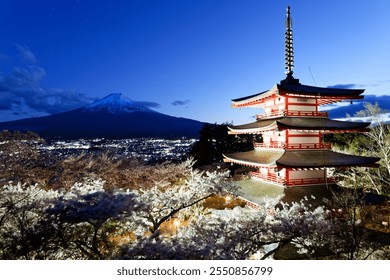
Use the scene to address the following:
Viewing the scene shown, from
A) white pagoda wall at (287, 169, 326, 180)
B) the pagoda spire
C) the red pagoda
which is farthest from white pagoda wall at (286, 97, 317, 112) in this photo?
white pagoda wall at (287, 169, 326, 180)

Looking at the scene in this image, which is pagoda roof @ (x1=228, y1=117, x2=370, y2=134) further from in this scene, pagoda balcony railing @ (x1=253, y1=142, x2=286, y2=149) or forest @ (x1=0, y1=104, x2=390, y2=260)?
forest @ (x1=0, y1=104, x2=390, y2=260)

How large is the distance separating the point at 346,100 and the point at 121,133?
9.57m

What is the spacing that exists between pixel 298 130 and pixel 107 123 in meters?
10.6

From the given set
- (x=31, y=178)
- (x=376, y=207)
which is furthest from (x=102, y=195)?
(x=376, y=207)

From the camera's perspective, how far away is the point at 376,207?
6508mm

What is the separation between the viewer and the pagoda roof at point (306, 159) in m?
5.28

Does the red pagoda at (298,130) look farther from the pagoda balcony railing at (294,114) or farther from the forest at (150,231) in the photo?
the forest at (150,231)

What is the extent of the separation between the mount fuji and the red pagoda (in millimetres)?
7006

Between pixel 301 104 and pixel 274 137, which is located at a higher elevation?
pixel 301 104

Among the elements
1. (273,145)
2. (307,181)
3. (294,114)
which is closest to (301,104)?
(294,114)

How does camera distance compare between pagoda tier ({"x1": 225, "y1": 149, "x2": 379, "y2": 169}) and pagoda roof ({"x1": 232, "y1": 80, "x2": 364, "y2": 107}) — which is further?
pagoda roof ({"x1": 232, "y1": 80, "x2": 364, "y2": 107})

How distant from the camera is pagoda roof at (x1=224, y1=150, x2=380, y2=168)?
208 inches

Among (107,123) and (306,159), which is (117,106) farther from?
(306,159)

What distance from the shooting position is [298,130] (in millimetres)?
5930
